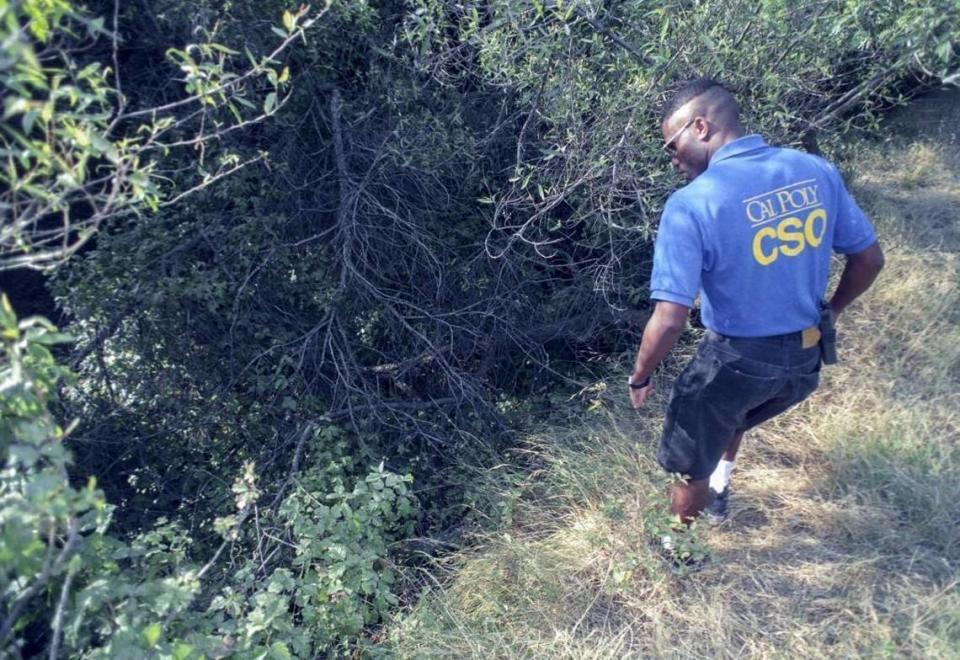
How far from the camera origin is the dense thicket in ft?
13.9

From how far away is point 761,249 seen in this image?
2721mm

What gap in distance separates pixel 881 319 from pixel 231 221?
3.65m

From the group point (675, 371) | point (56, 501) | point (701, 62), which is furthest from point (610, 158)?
point (56, 501)

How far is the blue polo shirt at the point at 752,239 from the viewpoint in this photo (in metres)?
2.67

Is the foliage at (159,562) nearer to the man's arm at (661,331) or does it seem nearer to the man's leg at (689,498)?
the man's leg at (689,498)

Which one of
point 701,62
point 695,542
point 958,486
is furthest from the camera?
point 701,62

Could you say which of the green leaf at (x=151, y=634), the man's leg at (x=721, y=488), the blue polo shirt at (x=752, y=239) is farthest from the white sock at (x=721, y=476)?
the green leaf at (x=151, y=634)

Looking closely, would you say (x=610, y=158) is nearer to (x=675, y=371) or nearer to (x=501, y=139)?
(x=501, y=139)

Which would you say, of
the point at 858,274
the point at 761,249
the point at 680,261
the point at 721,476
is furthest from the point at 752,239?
the point at 721,476

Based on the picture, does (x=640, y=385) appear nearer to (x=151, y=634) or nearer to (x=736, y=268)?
(x=736, y=268)

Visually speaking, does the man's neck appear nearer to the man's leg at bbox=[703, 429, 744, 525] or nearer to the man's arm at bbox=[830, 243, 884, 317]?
the man's arm at bbox=[830, 243, 884, 317]

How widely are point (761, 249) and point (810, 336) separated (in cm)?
39

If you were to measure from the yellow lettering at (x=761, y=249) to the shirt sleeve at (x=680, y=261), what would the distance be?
0.62 feet

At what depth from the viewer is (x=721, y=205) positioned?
268 centimetres
